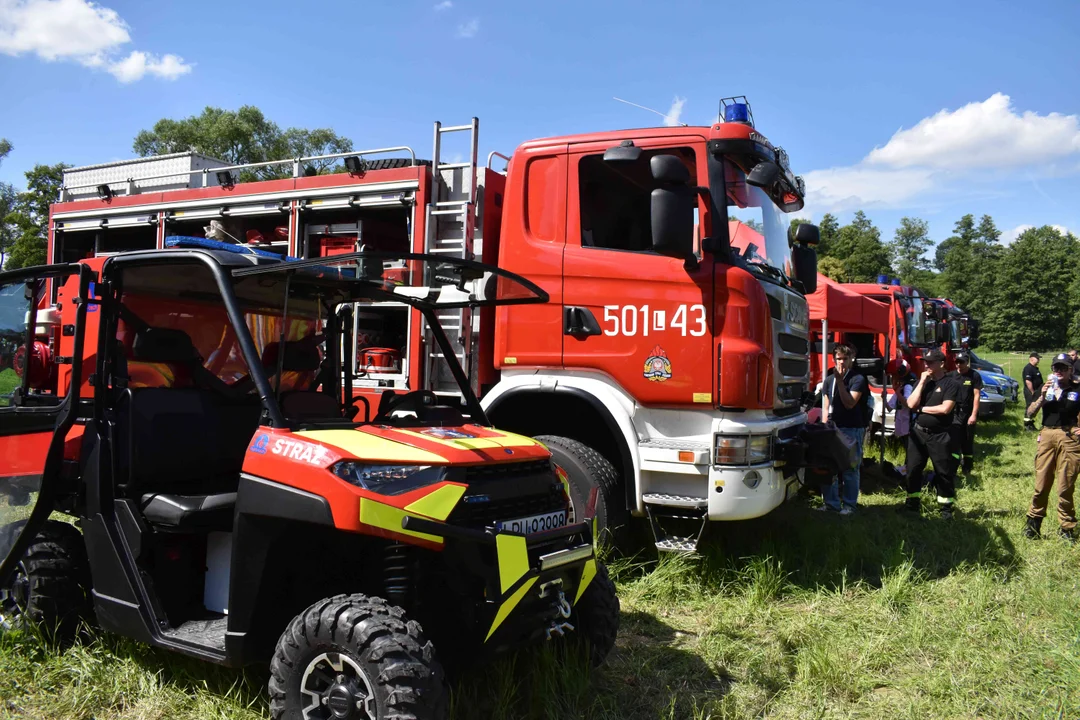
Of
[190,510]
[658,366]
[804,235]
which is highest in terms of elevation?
[804,235]

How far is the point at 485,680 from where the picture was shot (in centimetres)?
367

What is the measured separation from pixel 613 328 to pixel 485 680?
2.53m

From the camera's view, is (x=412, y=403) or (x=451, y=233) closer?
(x=412, y=403)

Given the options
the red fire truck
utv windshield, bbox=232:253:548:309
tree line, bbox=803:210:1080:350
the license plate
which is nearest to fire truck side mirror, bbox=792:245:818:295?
the red fire truck

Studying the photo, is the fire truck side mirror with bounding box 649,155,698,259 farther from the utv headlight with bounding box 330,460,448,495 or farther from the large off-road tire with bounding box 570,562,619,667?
the utv headlight with bounding box 330,460,448,495

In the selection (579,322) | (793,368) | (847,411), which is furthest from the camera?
(847,411)

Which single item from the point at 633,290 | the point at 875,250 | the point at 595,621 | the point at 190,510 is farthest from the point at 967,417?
the point at 875,250

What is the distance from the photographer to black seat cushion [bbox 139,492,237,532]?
334 centimetres

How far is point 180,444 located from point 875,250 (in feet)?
210

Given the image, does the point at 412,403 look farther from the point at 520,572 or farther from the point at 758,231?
the point at 758,231

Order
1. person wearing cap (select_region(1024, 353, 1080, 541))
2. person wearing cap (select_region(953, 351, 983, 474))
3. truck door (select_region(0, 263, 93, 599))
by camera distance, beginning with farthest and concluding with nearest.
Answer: person wearing cap (select_region(953, 351, 983, 474))
person wearing cap (select_region(1024, 353, 1080, 541))
truck door (select_region(0, 263, 93, 599))

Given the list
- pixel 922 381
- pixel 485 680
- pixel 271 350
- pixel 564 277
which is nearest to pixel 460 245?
pixel 564 277

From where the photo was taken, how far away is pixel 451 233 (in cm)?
600

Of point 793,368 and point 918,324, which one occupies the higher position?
point 918,324
